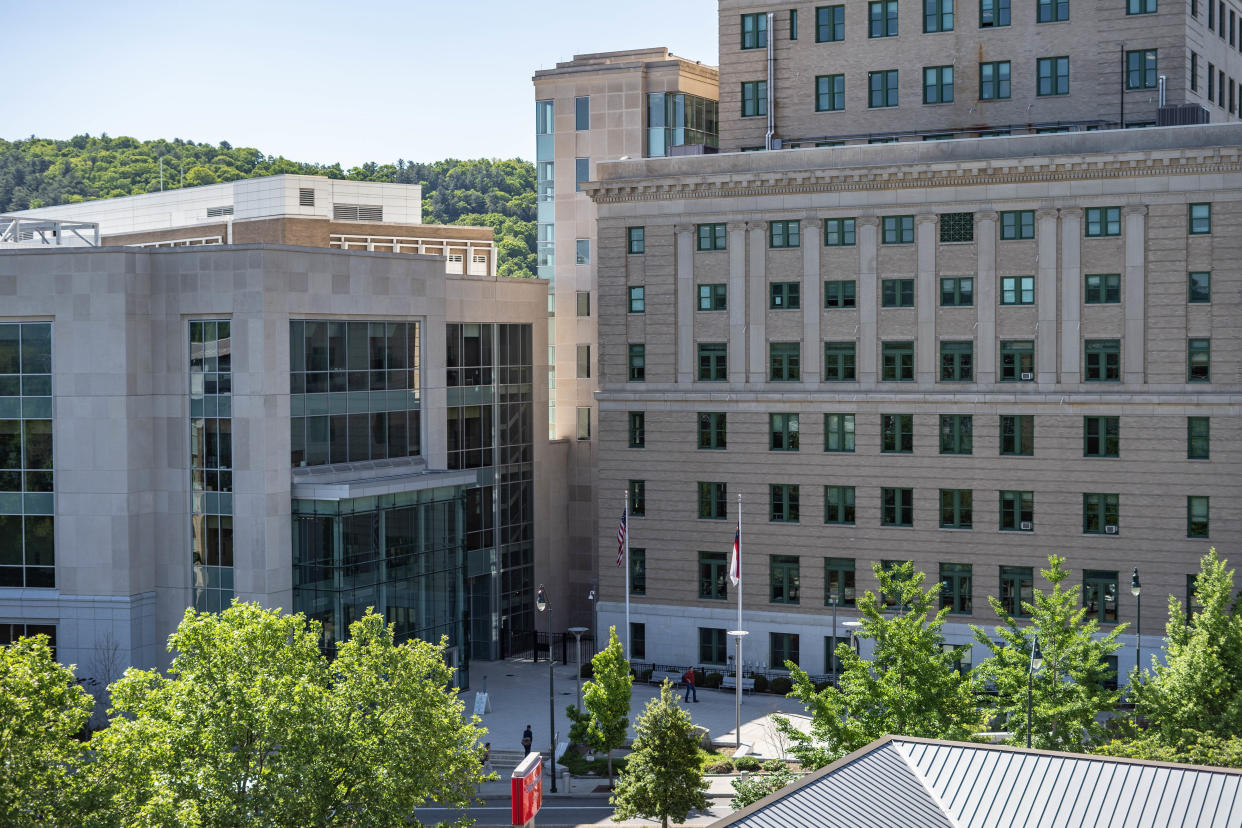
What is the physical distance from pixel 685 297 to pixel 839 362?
803cm

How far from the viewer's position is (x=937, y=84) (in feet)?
230

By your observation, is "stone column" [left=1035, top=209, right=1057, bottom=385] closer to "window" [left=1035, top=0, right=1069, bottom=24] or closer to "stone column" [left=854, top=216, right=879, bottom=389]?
"stone column" [left=854, top=216, right=879, bottom=389]

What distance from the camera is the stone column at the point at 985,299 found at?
213 feet

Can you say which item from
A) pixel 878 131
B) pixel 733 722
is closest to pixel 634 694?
pixel 733 722

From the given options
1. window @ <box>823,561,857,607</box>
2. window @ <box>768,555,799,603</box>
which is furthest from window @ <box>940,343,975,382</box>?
window @ <box>768,555,799,603</box>

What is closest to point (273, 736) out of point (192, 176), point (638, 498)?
point (638, 498)

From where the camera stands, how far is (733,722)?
62.5 m

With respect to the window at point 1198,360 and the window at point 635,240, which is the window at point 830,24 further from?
the window at point 1198,360

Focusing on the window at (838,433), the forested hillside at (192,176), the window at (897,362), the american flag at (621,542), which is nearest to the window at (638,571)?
the american flag at (621,542)

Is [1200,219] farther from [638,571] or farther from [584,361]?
[584,361]

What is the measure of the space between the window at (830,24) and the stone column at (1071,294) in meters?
15.1

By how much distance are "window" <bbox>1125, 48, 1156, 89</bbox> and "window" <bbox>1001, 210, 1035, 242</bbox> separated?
8.16 m

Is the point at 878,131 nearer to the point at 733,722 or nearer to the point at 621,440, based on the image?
the point at 621,440

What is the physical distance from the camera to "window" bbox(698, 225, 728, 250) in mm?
69875
